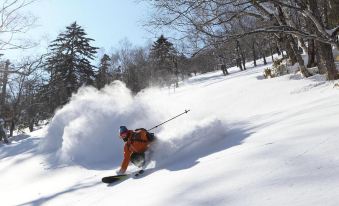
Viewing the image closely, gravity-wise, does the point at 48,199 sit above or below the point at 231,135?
below

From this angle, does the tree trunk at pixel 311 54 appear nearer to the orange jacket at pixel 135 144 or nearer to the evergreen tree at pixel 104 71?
the orange jacket at pixel 135 144

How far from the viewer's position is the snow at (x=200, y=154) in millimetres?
5137

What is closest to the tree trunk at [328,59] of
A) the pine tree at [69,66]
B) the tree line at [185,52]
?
the tree line at [185,52]

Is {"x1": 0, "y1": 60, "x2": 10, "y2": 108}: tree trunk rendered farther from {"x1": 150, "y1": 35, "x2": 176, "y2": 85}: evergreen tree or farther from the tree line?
{"x1": 150, "y1": 35, "x2": 176, "y2": 85}: evergreen tree

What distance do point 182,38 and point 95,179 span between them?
449 centimetres

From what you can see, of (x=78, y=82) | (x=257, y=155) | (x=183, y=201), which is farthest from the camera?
(x=78, y=82)

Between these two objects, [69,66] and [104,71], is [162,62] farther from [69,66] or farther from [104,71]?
[69,66]

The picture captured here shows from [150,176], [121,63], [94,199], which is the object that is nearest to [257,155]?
[150,176]

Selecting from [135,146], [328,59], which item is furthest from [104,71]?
[135,146]

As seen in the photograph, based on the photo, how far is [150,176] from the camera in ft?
27.2

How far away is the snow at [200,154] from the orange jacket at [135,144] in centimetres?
40

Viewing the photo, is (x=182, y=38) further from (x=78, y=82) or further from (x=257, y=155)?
(x=78, y=82)

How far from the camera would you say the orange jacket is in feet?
30.6

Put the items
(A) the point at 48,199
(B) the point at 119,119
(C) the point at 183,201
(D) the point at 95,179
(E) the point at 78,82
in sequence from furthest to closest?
(E) the point at 78,82 < (B) the point at 119,119 < (D) the point at 95,179 < (A) the point at 48,199 < (C) the point at 183,201
